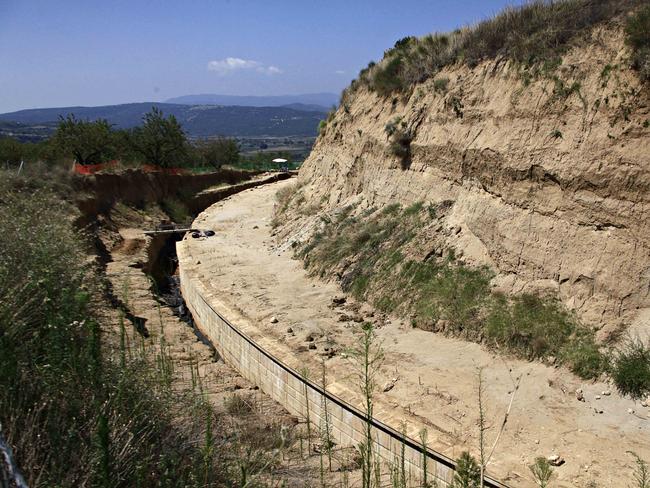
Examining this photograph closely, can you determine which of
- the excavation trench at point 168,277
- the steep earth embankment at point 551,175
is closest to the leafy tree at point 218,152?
the excavation trench at point 168,277

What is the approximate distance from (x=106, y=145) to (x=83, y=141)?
132cm

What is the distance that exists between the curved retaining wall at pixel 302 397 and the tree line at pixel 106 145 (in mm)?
20910

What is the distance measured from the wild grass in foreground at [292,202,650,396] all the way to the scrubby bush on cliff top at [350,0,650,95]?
417cm

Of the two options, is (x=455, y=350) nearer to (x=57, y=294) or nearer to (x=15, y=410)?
(x=57, y=294)

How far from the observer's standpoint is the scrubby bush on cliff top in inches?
412

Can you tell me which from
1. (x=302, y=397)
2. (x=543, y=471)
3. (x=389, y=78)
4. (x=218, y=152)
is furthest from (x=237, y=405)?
(x=218, y=152)

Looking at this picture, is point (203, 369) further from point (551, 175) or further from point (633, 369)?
point (551, 175)

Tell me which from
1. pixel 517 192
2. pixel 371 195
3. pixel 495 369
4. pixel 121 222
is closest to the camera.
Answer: pixel 495 369

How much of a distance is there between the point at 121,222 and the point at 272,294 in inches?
573

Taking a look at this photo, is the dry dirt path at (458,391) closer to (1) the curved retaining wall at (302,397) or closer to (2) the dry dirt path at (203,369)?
(1) the curved retaining wall at (302,397)

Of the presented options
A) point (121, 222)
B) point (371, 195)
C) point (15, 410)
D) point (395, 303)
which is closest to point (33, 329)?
point (15, 410)

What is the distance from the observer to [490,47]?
13.4m

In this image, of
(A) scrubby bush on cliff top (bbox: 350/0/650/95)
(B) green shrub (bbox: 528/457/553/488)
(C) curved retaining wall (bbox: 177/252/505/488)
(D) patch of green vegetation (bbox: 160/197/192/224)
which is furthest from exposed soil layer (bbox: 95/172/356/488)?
(A) scrubby bush on cliff top (bbox: 350/0/650/95)

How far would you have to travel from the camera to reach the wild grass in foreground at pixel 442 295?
791 cm
